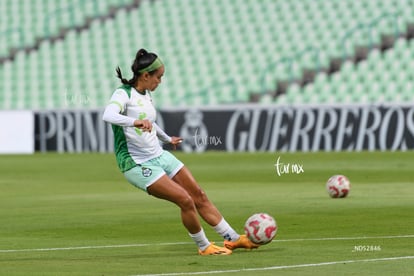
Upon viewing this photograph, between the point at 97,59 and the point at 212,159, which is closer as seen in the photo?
the point at 212,159

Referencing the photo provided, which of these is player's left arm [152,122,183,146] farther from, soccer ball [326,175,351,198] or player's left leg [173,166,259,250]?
soccer ball [326,175,351,198]

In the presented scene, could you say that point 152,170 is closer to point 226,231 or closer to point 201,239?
point 201,239

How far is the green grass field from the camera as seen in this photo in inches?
413

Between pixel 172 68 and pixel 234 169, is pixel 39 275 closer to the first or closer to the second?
pixel 234 169

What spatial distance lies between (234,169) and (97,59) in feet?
51.6

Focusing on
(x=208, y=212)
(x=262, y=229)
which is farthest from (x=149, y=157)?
(x=262, y=229)

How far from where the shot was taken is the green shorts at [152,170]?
11.4 metres

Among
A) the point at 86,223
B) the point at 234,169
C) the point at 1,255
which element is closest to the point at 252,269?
the point at 1,255

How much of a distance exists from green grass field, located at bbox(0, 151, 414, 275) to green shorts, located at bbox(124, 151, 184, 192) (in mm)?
713

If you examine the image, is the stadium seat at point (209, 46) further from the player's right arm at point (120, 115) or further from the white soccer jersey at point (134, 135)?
the player's right arm at point (120, 115)

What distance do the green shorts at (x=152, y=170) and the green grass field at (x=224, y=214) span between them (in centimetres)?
71

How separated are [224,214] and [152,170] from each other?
4982 mm

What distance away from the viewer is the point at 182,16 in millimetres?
42781

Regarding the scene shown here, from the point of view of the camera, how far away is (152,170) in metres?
11.5
